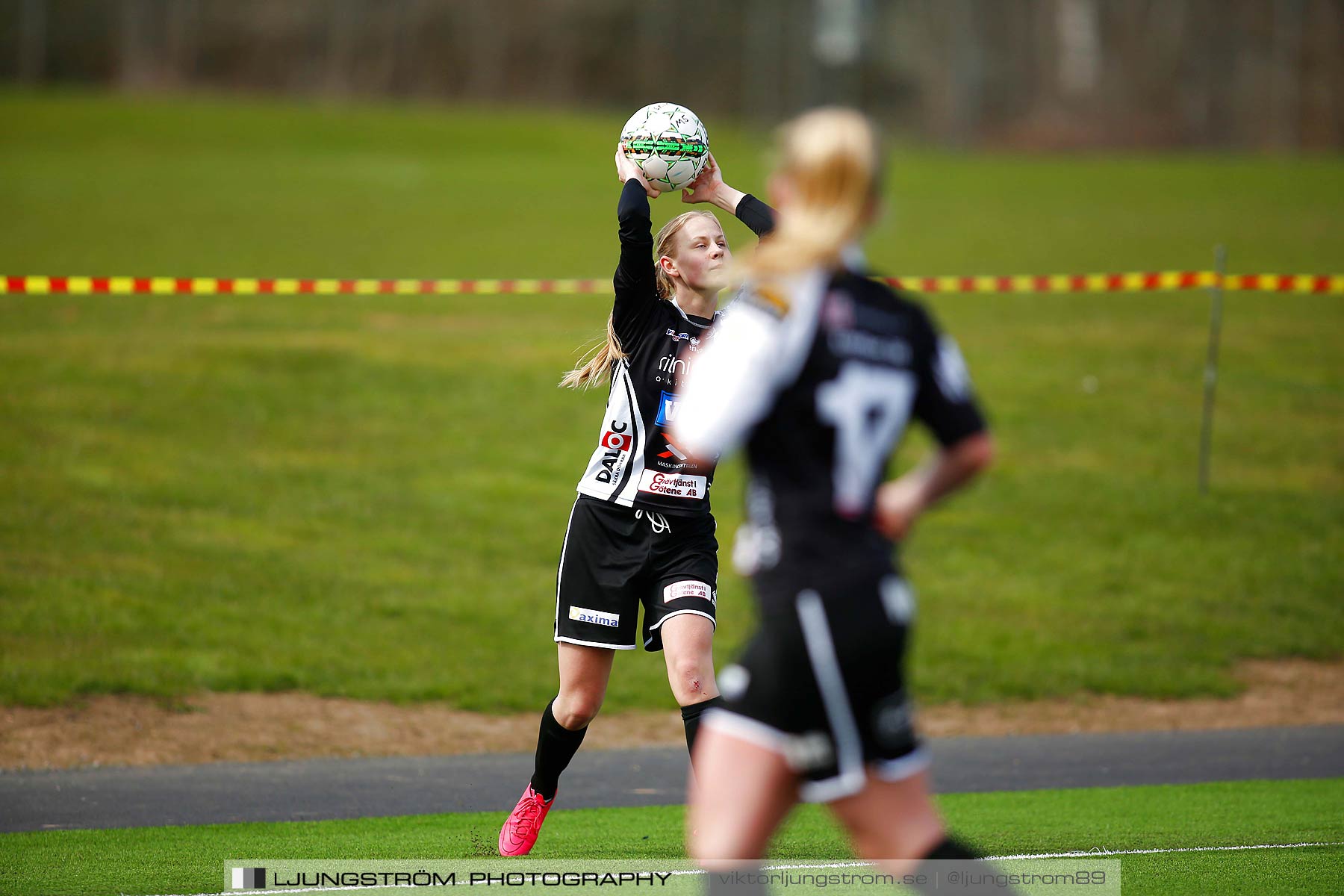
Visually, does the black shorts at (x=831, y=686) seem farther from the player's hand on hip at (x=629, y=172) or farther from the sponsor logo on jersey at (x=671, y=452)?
the sponsor logo on jersey at (x=671, y=452)

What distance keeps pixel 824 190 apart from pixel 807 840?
160 inches

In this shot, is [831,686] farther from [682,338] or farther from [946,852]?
[682,338]

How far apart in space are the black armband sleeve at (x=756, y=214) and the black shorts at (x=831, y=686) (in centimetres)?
261

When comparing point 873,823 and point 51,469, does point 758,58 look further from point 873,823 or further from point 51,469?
point 873,823

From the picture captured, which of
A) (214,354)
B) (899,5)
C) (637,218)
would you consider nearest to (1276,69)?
(899,5)

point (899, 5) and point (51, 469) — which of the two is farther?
point (899, 5)

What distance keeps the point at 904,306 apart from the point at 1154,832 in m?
4.25

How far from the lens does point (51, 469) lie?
13625 millimetres

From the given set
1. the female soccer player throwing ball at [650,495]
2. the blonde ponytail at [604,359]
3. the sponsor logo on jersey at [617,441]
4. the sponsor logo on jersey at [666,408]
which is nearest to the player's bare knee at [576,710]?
the female soccer player throwing ball at [650,495]

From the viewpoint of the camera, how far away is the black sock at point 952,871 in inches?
127

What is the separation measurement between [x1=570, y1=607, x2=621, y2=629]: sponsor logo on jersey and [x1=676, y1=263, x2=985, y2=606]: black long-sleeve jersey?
2.45 metres

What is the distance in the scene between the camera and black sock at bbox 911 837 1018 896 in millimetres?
3229

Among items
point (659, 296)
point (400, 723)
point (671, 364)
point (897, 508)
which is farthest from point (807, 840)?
point (400, 723)

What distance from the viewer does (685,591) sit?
5645 mm
